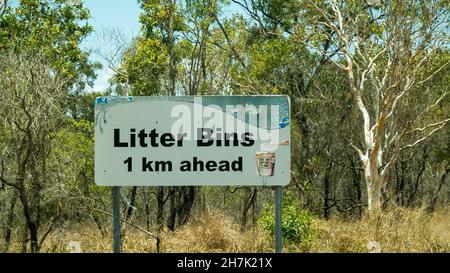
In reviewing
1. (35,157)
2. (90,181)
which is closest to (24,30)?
(90,181)

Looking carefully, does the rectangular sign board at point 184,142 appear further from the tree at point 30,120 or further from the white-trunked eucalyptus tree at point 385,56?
the white-trunked eucalyptus tree at point 385,56

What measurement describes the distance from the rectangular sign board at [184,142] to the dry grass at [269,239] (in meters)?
3.20

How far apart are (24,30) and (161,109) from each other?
18850 millimetres

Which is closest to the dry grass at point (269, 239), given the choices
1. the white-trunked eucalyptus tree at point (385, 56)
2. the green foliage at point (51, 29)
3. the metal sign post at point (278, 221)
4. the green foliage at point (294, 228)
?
the green foliage at point (294, 228)

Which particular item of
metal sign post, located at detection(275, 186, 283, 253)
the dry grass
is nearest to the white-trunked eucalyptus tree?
the dry grass

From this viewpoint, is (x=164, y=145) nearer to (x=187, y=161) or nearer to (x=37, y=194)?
(x=187, y=161)

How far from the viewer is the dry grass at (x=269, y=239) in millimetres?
9727

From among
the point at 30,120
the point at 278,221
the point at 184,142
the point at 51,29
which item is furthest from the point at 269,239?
the point at 51,29

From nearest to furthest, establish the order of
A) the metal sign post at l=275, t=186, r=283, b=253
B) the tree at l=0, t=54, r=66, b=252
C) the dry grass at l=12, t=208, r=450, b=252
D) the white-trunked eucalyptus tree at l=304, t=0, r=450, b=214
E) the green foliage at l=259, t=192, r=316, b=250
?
the metal sign post at l=275, t=186, r=283, b=253 < the dry grass at l=12, t=208, r=450, b=252 < the green foliage at l=259, t=192, r=316, b=250 < the tree at l=0, t=54, r=66, b=252 < the white-trunked eucalyptus tree at l=304, t=0, r=450, b=214

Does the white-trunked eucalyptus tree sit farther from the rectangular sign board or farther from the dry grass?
the rectangular sign board

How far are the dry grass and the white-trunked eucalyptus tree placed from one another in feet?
22.1

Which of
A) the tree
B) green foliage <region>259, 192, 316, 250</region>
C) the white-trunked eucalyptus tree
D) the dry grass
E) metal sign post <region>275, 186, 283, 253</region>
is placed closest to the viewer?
metal sign post <region>275, 186, 283, 253</region>

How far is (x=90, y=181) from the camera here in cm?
2258

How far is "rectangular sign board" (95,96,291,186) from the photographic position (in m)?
6.42
